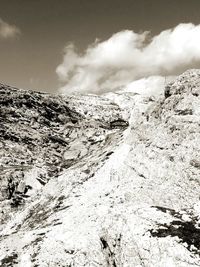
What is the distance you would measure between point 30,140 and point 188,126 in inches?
2636

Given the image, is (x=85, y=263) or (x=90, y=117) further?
(x=90, y=117)

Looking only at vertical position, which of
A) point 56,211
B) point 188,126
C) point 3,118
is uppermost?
point 3,118

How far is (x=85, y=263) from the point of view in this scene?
34.2 metres

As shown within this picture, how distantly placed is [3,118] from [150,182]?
268 ft

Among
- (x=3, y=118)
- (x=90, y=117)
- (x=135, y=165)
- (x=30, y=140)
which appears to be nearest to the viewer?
(x=135, y=165)

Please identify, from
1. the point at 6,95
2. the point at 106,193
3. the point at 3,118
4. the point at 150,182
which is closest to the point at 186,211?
the point at 150,182

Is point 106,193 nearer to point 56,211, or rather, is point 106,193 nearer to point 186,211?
point 56,211

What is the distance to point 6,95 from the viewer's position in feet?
433

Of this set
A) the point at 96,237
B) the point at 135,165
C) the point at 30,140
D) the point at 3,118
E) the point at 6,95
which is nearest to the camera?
the point at 96,237

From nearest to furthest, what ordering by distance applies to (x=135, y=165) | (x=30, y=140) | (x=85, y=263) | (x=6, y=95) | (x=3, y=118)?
(x=85, y=263)
(x=135, y=165)
(x=30, y=140)
(x=3, y=118)
(x=6, y=95)

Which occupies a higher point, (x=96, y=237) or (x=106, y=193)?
(x=106, y=193)

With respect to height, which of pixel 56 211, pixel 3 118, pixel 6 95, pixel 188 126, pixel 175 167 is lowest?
pixel 56 211

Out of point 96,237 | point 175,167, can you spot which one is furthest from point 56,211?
point 175,167

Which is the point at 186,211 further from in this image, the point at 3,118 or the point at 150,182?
the point at 3,118
